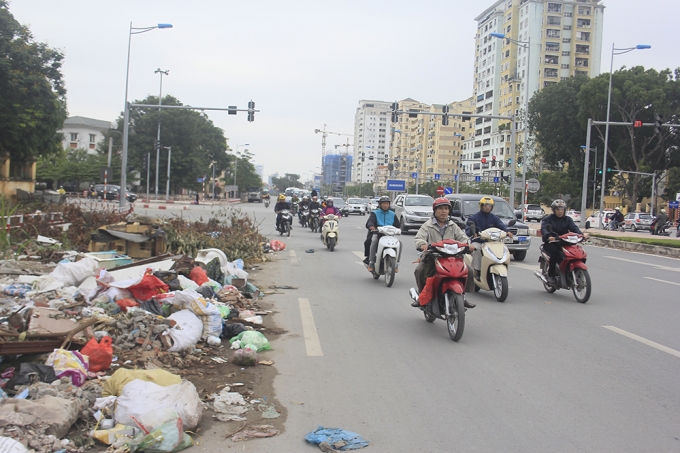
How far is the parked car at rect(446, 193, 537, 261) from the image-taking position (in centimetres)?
1658

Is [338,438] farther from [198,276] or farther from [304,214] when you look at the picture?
[304,214]

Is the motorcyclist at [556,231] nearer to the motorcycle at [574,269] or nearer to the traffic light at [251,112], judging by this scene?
the motorcycle at [574,269]

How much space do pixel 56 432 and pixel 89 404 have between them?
471mm

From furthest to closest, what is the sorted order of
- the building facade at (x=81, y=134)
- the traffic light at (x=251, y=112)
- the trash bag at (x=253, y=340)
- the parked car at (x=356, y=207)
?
the building facade at (x=81, y=134), the parked car at (x=356, y=207), the traffic light at (x=251, y=112), the trash bag at (x=253, y=340)

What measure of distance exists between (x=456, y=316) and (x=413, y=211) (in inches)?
775

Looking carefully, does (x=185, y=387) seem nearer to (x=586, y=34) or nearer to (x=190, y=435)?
(x=190, y=435)

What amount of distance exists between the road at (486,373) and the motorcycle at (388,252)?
746mm

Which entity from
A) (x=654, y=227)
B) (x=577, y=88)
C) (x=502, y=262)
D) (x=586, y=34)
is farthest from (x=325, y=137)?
(x=502, y=262)

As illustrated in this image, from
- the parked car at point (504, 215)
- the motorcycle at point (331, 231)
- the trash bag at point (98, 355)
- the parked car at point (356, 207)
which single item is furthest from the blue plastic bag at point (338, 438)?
the parked car at point (356, 207)

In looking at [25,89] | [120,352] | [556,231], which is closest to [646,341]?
[556,231]

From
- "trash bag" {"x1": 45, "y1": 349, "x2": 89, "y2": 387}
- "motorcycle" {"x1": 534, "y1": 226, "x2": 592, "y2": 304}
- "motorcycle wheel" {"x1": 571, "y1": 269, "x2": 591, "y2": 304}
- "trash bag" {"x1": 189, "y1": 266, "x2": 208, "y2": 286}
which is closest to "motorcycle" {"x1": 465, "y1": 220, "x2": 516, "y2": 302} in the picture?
"motorcycle" {"x1": 534, "y1": 226, "x2": 592, "y2": 304}

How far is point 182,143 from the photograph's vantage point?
7531cm

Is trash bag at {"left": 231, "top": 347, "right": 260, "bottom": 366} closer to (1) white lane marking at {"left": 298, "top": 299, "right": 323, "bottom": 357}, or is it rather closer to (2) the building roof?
(1) white lane marking at {"left": 298, "top": 299, "right": 323, "bottom": 357}

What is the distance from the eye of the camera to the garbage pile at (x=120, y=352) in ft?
12.9
